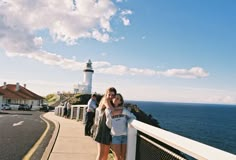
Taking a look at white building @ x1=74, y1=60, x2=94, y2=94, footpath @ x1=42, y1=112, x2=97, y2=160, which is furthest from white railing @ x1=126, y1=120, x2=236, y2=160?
white building @ x1=74, y1=60, x2=94, y2=94

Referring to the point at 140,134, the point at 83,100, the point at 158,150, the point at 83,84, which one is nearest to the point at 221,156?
the point at 158,150

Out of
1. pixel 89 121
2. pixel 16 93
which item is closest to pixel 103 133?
pixel 89 121

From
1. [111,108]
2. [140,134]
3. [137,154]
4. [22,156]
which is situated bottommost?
[22,156]

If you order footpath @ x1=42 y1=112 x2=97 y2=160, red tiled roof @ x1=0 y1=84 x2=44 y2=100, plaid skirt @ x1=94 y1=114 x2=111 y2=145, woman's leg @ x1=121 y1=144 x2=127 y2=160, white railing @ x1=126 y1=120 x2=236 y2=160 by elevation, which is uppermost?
red tiled roof @ x1=0 y1=84 x2=44 y2=100

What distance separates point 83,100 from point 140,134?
57360mm

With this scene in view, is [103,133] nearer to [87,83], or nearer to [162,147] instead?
[162,147]

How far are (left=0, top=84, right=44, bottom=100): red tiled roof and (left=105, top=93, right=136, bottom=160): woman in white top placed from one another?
6754 centimetres

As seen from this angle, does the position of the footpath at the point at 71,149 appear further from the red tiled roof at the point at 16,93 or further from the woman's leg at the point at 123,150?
the red tiled roof at the point at 16,93

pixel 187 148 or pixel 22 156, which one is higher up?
pixel 187 148

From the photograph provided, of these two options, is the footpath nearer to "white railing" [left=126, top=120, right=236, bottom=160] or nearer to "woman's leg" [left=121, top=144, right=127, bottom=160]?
"woman's leg" [left=121, top=144, right=127, bottom=160]

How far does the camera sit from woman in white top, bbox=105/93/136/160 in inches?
217

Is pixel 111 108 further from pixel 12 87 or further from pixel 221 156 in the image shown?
pixel 12 87

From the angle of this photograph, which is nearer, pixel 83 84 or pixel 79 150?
pixel 79 150

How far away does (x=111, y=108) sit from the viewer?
5.50 meters
